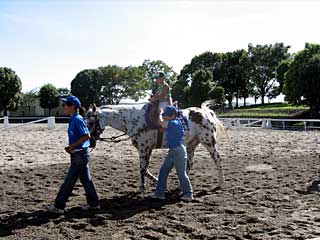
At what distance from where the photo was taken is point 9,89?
66000mm

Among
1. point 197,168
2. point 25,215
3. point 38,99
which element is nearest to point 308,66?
point 197,168

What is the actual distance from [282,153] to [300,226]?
29.8ft

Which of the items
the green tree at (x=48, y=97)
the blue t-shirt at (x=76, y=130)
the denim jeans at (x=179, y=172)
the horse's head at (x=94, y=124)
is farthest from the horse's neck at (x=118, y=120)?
the green tree at (x=48, y=97)

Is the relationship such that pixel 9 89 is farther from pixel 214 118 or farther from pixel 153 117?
pixel 153 117

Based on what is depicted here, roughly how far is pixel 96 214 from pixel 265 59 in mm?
67663

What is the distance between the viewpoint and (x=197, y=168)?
10875mm

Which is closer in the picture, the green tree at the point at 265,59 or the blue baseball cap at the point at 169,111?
the blue baseball cap at the point at 169,111

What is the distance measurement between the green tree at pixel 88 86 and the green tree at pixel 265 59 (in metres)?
27.2

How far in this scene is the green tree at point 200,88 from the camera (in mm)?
57250

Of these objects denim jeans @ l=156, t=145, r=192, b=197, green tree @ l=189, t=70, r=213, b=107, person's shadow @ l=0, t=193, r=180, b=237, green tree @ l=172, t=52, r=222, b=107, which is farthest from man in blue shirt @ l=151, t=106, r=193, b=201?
green tree @ l=172, t=52, r=222, b=107

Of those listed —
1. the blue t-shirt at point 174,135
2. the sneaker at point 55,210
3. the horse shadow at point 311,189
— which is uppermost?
the blue t-shirt at point 174,135

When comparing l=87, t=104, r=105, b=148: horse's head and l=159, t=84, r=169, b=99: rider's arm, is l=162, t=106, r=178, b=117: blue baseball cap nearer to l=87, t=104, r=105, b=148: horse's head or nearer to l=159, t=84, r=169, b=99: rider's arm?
l=159, t=84, r=169, b=99: rider's arm

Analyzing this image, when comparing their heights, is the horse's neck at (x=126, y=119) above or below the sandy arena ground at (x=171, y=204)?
above

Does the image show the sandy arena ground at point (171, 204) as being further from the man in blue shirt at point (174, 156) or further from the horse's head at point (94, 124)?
the horse's head at point (94, 124)
